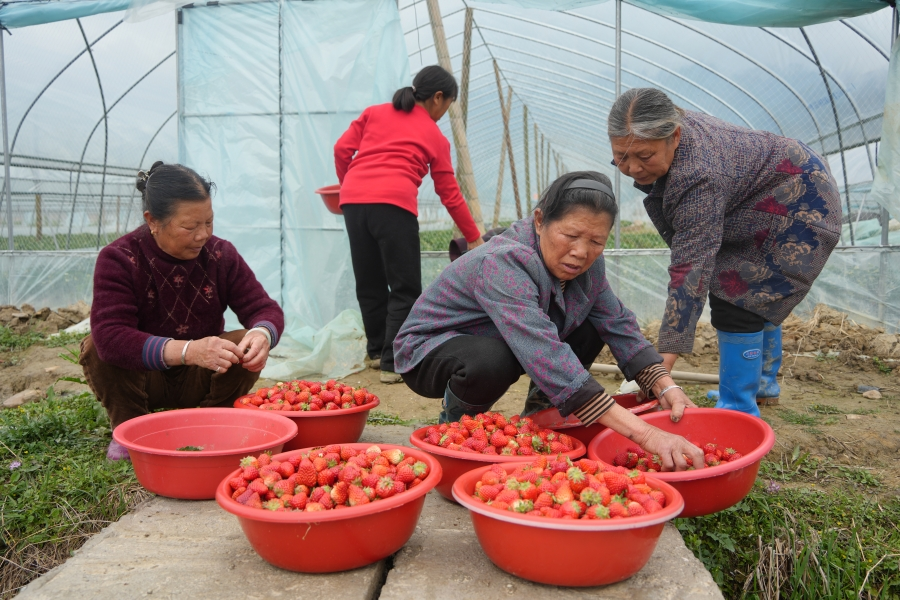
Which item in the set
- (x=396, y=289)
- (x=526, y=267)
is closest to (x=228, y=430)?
(x=526, y=267)

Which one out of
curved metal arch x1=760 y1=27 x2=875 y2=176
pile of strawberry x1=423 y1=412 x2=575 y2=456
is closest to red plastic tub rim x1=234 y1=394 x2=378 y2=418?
pile of strawberry x1=423 y1=412 x2=575 y2=456

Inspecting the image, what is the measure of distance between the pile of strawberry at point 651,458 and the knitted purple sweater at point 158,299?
141cm

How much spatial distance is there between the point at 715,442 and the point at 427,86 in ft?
9.19

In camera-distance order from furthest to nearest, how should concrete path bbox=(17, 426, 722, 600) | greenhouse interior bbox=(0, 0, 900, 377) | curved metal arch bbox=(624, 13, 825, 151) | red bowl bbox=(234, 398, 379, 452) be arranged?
1. curved metal arch bbox=(624, 13, 825, 151)
2. greenhouse interior bbox=(0, 0, 900, 377)
3. red bowl bbox=(234, 398, 379, 452)
4. concrete path bbox=(17, 426, 722, 600)

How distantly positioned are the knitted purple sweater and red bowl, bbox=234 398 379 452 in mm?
397

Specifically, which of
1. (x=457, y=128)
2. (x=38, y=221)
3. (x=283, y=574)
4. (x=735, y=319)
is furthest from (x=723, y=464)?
(x=38, y=221)

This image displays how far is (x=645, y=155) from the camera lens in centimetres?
258

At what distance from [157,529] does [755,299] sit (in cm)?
250

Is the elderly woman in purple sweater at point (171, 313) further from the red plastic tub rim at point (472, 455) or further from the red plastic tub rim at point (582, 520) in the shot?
the red plastic tub rim at point (582, 520)

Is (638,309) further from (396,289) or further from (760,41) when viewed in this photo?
(760,41)

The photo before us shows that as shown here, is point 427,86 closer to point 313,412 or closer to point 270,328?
point 270,328

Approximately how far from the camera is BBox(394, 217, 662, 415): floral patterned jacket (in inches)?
79.6

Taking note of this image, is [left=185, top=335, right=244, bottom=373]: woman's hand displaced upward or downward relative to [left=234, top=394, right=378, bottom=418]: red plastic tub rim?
upward

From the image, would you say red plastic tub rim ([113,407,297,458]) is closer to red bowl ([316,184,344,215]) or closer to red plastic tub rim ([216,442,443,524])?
red plastic tub rim ([216,442,443,524])
